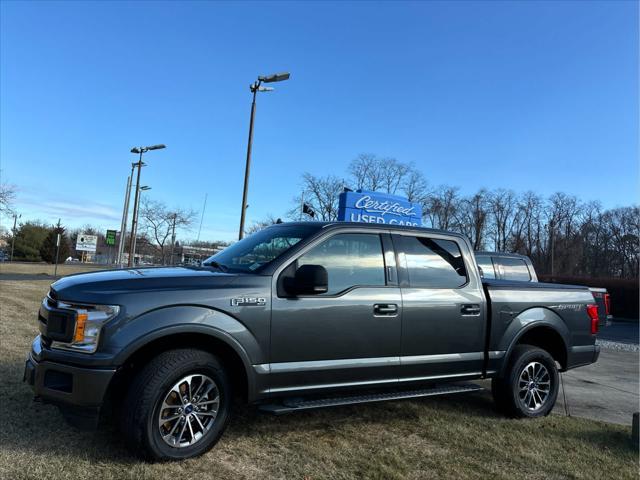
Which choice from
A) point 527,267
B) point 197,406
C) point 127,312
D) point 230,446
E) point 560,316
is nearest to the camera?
point 127,312

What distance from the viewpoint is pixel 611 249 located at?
72.7 m

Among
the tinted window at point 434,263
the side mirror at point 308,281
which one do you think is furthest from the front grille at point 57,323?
the tinted window at point 434,263

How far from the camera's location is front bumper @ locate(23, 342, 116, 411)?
10.7ft

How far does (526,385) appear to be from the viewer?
17.3ft

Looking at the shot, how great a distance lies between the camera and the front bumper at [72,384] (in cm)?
325

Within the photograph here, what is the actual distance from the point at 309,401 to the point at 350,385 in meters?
0.39

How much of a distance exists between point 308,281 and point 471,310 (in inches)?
77.0

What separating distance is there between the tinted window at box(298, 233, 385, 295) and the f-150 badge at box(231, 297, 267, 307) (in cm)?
50

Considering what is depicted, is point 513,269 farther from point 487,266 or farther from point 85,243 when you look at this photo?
point 85,243

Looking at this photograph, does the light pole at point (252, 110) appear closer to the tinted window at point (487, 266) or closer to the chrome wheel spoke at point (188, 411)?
the tinted window at point (487, 266)

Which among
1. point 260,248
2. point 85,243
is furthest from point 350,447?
point 85,243

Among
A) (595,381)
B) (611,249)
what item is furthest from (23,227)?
(611,249)

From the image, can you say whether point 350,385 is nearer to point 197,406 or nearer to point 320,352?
point 320,352

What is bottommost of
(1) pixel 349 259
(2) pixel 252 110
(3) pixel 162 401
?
(3) pixel 162 401
